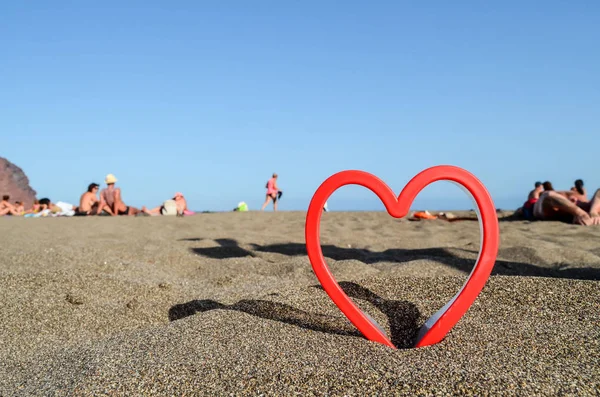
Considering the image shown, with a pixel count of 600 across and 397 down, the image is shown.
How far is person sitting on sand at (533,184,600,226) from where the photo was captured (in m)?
8.69

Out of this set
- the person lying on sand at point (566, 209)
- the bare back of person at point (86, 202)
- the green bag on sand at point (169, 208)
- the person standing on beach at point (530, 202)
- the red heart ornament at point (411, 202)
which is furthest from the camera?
the green bag on sand at point (169, 208)

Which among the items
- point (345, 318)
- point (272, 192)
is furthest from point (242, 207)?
point (345, 318)

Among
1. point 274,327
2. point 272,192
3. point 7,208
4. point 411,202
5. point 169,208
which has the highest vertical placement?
point 272,192

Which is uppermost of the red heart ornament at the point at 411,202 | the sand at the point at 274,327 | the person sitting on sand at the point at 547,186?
A: the person sitting on sand at the point at 547,186

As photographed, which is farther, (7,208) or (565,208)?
(7,208)

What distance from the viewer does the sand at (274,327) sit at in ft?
6.66

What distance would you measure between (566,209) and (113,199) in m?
10.5

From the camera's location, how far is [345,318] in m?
2.96

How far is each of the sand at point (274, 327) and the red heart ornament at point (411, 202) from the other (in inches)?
3.8

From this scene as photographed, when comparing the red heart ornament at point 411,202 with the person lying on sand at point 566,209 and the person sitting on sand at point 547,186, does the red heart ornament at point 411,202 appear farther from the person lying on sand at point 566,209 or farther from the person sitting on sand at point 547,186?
the person sitting on sand at point 547,186

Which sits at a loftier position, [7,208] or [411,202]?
[7,208]

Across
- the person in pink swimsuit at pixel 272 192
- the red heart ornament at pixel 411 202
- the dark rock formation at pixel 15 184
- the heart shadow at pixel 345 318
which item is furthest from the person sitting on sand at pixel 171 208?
the red heart ornament at pixel 411 202

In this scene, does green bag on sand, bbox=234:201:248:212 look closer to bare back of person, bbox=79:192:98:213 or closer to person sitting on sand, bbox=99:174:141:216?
person sitting on sand, bbox=99:174:141:216

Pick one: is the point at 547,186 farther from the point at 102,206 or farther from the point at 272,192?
the point at 102,206
